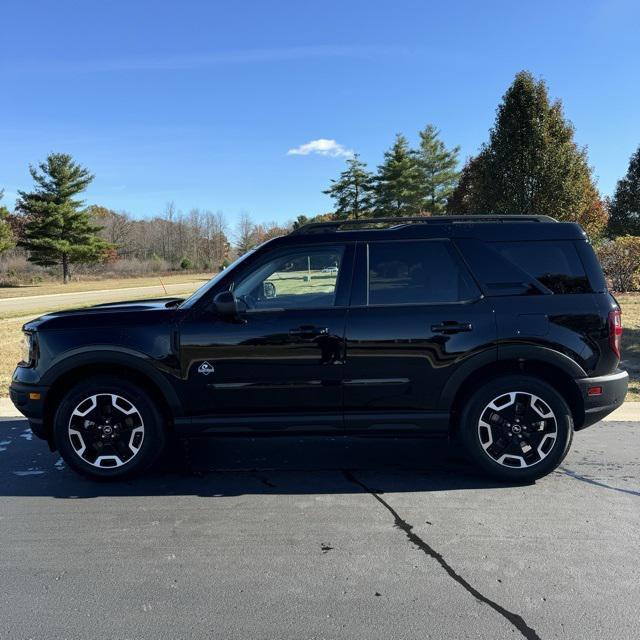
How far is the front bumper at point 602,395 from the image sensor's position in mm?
4148

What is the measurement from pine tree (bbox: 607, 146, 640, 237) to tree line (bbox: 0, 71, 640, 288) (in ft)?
0.23

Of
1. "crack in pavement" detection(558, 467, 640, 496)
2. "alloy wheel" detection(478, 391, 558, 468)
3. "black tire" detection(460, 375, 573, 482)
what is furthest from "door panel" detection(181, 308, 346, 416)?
"crack in pavement" detection(558, 467, 640, 496)

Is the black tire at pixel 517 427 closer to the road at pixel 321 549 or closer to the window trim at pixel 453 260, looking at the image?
the road at pixel 321 549

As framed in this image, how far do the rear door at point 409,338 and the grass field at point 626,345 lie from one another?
0.77 meters

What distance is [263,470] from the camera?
463 centimetres

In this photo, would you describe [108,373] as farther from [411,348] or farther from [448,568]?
[448,568]

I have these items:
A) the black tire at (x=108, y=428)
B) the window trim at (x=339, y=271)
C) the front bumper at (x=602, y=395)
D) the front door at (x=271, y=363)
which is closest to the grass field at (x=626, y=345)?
the window trim at (x=339, y=271)

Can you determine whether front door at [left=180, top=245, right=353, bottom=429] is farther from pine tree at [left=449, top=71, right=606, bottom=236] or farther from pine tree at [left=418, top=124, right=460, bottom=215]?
pine tree at [left=418, top=124, right=460, bottom=215]

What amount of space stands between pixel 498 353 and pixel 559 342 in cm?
46

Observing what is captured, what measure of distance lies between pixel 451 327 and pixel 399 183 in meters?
47.1

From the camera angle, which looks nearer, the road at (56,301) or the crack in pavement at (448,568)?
the crack in pavement at (448,568)

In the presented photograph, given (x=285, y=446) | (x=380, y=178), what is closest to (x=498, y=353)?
(x=285, y=446)

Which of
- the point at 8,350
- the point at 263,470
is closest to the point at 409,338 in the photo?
the point at 263,470

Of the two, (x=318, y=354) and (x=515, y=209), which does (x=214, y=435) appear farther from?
(x=515, y=209)
